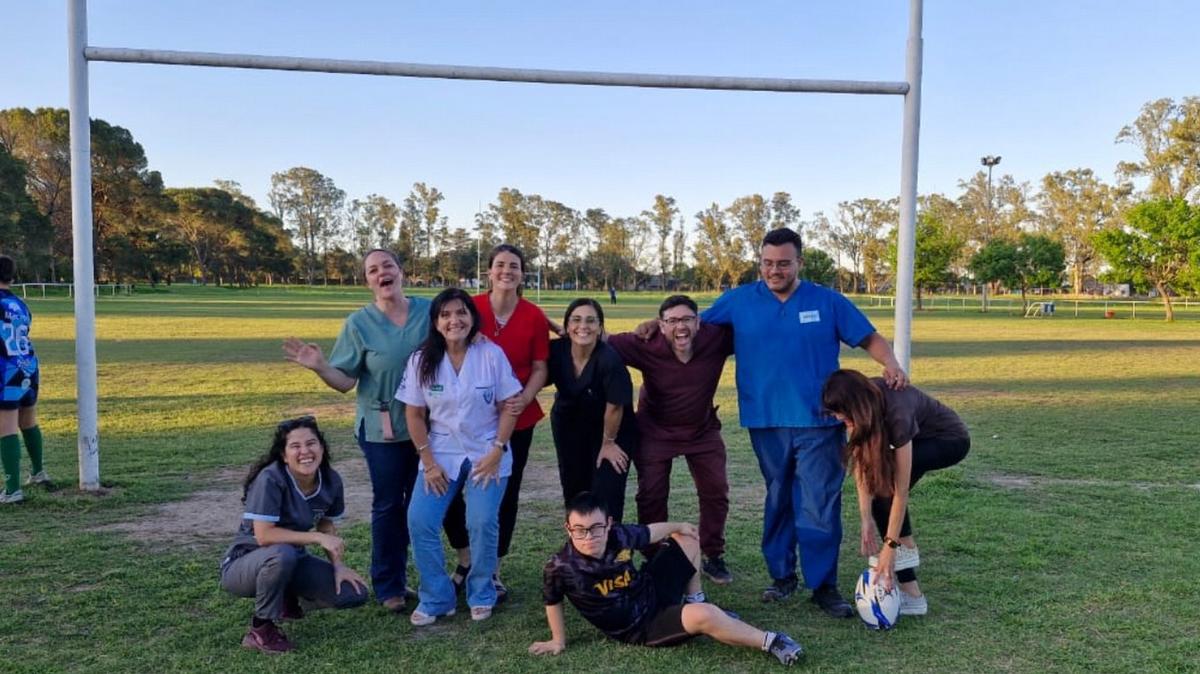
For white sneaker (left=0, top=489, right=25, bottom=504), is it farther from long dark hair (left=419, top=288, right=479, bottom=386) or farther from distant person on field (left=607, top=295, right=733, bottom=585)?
distant person on field (left=607, top=295, right=733, bottom=585)

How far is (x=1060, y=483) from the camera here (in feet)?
22.9

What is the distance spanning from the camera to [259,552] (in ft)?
12.3

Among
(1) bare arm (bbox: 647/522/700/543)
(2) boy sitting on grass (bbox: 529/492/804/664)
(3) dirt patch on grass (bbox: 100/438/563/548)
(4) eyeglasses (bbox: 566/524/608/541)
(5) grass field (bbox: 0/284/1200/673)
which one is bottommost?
(3) dirt patch on grass (bbox: 100/438/563/548)

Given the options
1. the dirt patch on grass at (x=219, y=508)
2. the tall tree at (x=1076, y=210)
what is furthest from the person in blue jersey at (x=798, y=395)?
the tall tree at (x=1076, y=210)

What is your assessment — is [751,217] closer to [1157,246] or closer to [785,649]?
[1157,246]

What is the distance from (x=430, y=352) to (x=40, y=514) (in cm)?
378

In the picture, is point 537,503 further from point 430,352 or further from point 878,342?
point 878,342

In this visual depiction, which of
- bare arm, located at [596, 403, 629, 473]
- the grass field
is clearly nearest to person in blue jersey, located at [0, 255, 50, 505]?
the grass field

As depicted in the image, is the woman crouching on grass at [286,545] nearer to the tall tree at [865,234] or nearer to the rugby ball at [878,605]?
the rugby ball at [878,605]

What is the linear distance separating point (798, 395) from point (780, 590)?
1.05 meters

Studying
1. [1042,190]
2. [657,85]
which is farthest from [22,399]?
[1042,190]

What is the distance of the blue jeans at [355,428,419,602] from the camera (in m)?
4.25

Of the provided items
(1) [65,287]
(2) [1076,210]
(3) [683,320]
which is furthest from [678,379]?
(2) [1076,210]

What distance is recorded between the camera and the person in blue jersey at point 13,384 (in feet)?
20.0
